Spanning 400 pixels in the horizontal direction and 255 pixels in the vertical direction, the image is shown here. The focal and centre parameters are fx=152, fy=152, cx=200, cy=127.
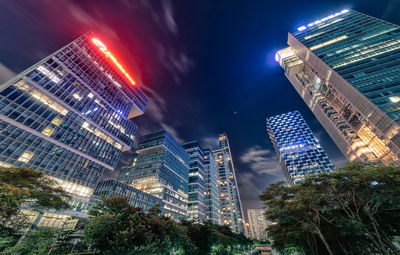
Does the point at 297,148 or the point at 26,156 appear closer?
the point at 26,156

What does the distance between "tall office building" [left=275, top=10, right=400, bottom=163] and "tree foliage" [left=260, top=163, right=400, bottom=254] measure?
35178 mm

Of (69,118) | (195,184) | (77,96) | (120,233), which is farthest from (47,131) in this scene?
(195,184)

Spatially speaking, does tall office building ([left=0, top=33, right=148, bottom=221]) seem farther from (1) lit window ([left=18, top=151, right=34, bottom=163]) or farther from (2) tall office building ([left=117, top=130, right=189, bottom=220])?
(2) tall office building ([left=117, top=130, right=189, bottom=220])

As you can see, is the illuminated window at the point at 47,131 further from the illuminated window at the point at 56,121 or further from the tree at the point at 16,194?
the tree at the point at 16,194

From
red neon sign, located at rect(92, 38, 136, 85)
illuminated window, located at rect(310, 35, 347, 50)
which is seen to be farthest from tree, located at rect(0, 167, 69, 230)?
illuminated window, located at rect(310, 35, 347, 50)

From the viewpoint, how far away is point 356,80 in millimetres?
49500

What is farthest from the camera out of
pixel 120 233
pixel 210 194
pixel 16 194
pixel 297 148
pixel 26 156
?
pixel 297 148

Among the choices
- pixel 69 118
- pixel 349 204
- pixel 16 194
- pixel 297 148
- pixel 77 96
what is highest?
pixel 297 148

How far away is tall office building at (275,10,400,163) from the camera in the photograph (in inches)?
1673

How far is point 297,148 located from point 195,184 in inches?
3161

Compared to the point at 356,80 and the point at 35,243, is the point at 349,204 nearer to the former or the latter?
the point at 35,243

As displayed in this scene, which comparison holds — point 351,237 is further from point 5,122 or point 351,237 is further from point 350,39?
point 350,39

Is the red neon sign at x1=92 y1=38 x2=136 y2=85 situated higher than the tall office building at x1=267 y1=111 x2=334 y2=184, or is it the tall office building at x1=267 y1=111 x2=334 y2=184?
the red neon sign at x1=92 y1=38 x2=136 y2=85

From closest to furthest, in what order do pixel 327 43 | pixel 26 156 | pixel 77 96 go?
pixel 26 156
pixel 77 96
pixel 327 43
